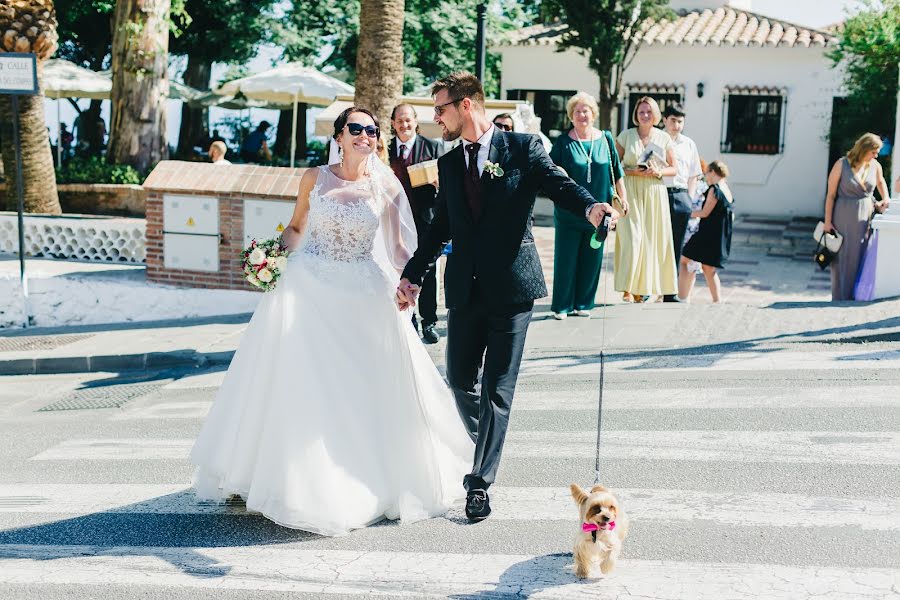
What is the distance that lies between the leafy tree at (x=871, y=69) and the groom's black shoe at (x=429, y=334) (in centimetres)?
1215

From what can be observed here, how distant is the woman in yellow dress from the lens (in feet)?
35.0

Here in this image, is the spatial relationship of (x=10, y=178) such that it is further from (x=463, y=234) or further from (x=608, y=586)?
(x=608, y=586)

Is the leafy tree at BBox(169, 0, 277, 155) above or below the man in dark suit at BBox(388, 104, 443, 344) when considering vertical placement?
above

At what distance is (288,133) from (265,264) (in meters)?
32.0

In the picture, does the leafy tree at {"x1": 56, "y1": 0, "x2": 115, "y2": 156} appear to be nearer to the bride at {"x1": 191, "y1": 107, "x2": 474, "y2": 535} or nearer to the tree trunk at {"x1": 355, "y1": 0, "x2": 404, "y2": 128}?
the tree trunk at {"x1": 355, "y1": 0, "x2": 404, "y2": 128}

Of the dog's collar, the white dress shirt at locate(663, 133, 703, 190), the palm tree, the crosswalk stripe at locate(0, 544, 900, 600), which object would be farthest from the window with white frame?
the dog's collar

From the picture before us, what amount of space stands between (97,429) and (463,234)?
368 cm

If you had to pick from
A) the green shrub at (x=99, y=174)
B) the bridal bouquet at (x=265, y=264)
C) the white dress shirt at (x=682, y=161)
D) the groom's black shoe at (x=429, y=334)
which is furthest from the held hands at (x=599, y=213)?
the green shrub at (x=99, y=174)

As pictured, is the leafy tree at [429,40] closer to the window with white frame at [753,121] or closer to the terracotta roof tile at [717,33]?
the terracotta roof tile at [717,33]

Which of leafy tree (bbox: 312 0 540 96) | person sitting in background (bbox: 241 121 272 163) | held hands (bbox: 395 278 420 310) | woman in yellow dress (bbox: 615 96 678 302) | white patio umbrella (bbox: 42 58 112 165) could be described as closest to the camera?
held hands (bbox: 395 278 420 310)

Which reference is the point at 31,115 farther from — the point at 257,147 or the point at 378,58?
the point at 257,147

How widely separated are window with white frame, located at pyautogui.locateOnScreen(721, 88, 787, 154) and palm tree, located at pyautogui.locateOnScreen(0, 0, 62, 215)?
51.4ft

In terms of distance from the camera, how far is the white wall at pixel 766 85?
25.6 m

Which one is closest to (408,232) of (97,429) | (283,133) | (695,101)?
(97,429)
